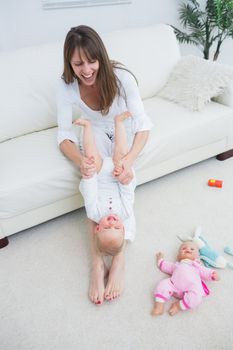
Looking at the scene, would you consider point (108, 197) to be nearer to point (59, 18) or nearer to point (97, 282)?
point (97, 282)

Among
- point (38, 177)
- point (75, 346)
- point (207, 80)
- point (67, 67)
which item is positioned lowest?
point (75, 346)

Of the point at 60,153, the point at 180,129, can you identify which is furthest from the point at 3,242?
the point at 180,129

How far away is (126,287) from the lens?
49.4 inches

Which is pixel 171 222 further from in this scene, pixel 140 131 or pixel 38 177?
pixel 38 177

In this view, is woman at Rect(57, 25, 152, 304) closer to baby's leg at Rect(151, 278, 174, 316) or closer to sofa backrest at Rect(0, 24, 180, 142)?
baby's leg at Rect(151, 278, 174, 316)

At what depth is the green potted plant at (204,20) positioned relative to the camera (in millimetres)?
2553

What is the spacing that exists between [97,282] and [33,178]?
575 millimetres

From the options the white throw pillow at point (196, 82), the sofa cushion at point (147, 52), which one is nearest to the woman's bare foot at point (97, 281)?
the white throw pillow at point (196, 82)

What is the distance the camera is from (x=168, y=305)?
1.17 meters

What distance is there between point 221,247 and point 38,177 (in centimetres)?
96

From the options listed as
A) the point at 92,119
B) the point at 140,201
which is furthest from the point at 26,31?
the point at 140,201

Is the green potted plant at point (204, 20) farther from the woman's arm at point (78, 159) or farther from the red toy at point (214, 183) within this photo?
the woman's arm at point (78, 159)

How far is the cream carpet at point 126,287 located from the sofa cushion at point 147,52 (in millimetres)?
804

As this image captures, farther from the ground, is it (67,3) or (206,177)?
(67,3)
